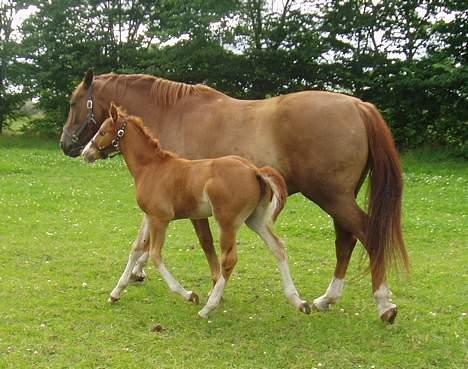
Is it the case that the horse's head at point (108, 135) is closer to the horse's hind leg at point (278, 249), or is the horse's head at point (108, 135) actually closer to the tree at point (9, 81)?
the horse's hind leg at point (278, 249)

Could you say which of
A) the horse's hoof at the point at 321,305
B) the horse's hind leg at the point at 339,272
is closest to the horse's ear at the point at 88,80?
the horse's hind leg at the point at 339,272

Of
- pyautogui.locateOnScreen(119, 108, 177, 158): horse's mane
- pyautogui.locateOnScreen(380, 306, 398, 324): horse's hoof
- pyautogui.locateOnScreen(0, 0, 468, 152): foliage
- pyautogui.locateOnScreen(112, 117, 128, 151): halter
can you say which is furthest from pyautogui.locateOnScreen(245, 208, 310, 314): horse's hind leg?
pyautogui.locateOnScreen(0, 0, 468, 152): foliage

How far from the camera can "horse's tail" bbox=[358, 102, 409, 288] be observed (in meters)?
4.86

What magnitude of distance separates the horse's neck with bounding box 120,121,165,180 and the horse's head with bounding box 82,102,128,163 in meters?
0.06

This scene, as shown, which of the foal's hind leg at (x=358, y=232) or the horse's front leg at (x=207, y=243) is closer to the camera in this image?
the foal's hind leg at (x=358, y=232)

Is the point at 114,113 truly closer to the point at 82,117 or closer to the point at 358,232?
the point at 82,117

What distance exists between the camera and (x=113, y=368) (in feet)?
12.3

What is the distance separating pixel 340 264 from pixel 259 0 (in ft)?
54.0

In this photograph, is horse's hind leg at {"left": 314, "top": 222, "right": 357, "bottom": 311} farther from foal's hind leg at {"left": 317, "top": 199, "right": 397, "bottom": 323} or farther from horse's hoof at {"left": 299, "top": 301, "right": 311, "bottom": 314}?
horse's hoof at {"left": 299, "top": 301, "right": 311, "bottom": 314}

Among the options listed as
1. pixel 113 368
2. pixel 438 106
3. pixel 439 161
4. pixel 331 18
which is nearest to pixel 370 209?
pixel 113 368

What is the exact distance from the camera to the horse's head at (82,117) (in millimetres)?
6223

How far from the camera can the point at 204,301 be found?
5.42 m

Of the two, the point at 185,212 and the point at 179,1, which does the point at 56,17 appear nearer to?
the point at 179,1

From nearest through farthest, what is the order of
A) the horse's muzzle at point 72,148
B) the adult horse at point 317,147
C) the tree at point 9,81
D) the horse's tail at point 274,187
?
1. the horse's tail at point 274,187
2. the adult horse at point 317,147
3. the horse's muzzle at point 72,148
4. the tree at point 9,81
